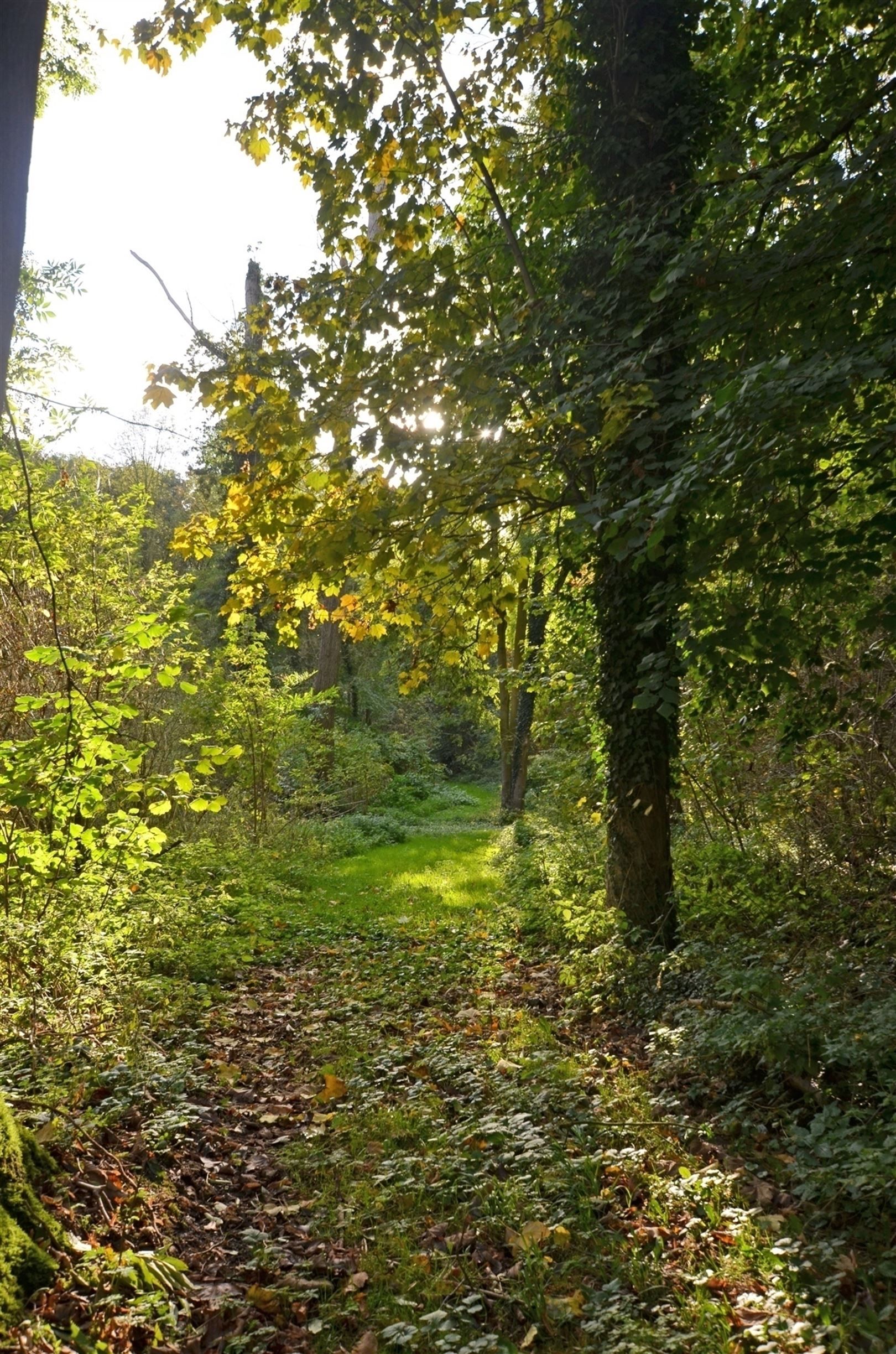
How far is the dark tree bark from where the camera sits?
255 cm

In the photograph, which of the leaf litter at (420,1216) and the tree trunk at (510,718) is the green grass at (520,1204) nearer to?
the leaf litter at (420,1216)

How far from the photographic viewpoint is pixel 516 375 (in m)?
5.51

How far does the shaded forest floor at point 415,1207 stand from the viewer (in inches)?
117

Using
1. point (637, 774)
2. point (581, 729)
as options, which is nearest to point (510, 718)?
point (581, 729)

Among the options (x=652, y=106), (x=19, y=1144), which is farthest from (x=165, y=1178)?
(x=652, y=106)

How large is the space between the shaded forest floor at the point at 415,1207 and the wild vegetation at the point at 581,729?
0.02 m

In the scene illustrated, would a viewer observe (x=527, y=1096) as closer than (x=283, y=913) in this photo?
Yes

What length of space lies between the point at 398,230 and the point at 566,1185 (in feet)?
19.5

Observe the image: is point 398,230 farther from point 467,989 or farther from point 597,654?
point 467,989

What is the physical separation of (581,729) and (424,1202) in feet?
20.2

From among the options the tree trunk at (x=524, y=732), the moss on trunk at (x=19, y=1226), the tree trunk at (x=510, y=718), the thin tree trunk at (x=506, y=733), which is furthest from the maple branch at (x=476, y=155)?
the thin tree trunk at (x=506, y=733)

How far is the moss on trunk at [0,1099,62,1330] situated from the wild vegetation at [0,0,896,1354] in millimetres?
20

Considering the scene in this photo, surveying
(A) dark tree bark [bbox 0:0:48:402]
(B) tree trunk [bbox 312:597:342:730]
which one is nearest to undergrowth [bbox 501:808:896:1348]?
(A) dark tree bark [bbox 0:0:48:402]

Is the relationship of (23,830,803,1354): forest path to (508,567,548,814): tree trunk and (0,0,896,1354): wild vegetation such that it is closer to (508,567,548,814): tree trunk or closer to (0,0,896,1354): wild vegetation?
(0,0,896,1354): wild vegetation
